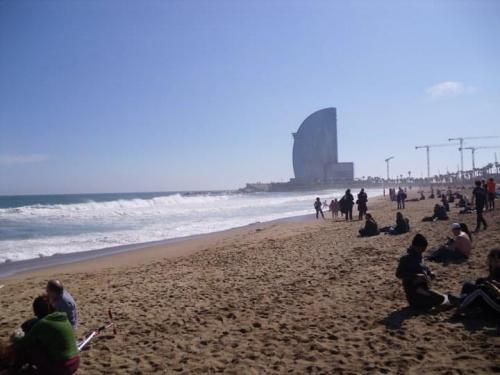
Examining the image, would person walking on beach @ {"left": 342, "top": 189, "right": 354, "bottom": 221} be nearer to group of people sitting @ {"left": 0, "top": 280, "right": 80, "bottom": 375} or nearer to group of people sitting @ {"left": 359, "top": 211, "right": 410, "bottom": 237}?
group of people sitting @ {"left": 359, "top": 211, "right": 410, "bottom": 237}

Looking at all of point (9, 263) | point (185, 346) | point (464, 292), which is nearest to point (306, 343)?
point (185, 346)

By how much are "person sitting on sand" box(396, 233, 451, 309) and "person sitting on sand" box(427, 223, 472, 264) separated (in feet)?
8.54

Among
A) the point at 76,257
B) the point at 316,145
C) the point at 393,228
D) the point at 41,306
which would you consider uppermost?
the point at 316,145

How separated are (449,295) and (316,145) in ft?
491

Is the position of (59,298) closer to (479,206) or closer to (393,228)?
(393,228)

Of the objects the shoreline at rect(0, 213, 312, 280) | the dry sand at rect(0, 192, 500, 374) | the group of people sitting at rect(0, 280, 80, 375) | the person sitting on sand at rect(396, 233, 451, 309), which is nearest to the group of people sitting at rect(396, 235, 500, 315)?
the person sitting on sand at rect(396, 233, 451, 309)

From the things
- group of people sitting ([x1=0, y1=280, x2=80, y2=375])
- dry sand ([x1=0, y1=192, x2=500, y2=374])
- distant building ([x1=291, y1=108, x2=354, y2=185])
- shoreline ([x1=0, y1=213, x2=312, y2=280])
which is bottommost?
shoreline ([x1=0, y1=213, x2=312, y2=280])

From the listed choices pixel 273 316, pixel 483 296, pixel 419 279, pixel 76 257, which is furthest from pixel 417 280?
pixel 76 257

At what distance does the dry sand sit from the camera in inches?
141

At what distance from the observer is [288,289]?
20.6ft

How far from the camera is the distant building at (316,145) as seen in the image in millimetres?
150875

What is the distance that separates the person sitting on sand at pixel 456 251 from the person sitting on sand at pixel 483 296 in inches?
104

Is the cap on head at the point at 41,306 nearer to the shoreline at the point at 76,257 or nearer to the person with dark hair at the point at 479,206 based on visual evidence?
the shoreline at the point at 76,257

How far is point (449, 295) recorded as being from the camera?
4.64 metres
